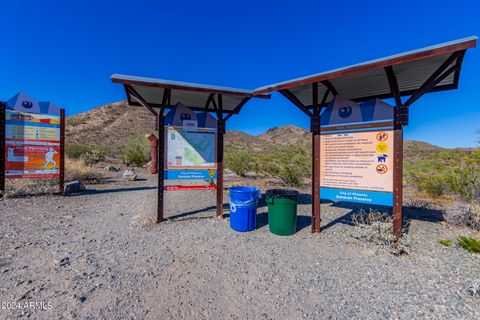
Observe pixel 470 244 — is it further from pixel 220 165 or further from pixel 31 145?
pixel 31 145

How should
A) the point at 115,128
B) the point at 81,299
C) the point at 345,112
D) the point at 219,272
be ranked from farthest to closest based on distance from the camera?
the point at 115,128 → the point at 345,112 → the point at 219,272 → the point at 81,299

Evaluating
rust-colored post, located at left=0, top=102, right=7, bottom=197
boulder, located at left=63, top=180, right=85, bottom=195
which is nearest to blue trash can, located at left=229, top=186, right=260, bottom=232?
boulder, located at left=63, top=180, right=85, bottom=195

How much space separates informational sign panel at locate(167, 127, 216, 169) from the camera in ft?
18.8

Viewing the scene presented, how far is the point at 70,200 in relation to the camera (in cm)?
749

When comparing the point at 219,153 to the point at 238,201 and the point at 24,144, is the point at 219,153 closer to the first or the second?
the point at 238,201

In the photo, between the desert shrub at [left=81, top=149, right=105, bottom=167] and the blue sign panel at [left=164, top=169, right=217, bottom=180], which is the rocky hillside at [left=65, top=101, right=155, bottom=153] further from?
the blue sign panel at [left=164, top=169, right=217, bottom=180]

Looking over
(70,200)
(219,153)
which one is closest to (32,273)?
(219,153)

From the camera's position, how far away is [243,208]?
16.2ft

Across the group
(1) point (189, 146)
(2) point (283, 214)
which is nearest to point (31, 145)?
(1) point (189, 146)

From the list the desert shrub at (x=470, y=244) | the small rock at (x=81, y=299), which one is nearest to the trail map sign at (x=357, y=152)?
the desert shrub at (x=470, y=244)

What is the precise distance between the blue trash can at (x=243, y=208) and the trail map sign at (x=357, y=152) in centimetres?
156

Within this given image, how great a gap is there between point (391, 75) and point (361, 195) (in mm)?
2288

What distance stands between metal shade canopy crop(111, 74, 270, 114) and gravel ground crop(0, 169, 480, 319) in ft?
10.5

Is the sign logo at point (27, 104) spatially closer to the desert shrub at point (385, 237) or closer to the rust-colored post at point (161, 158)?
the rust-colored post at point (161, 158)
